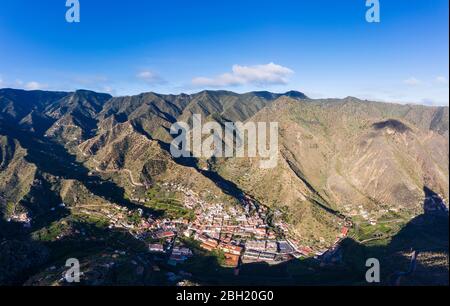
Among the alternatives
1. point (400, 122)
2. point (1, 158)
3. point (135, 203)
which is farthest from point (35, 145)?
point (400, 122)

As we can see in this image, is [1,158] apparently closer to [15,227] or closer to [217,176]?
[15,227]

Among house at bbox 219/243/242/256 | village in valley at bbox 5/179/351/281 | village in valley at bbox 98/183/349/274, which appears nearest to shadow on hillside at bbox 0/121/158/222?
village in valley at bbox 5/179/351/281

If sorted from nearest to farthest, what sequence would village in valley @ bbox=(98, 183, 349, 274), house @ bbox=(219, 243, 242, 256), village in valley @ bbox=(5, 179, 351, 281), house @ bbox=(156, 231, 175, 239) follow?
village in valley @ bbox=(5, 179, 351, 281)
village in valley @ bbox=(98, 183, 349, 274)
house @ bbox=(219, 243, 242, 256)
house @ bbox=(156, 231, 175, 239)

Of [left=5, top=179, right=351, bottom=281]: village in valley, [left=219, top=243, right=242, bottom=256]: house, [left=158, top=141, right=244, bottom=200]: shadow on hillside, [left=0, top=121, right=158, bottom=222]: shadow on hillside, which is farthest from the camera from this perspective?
[left=158, top=141, right=244, bottom=200]: shadow on hillside

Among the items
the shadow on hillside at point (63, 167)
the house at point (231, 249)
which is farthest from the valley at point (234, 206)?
the shadow on hillside at point (63, 167)

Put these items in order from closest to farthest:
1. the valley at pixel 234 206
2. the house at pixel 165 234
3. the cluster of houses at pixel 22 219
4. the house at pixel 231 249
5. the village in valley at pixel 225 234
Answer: the valley at pixel 234 206 < the village in valley at pixel 225 234 < the house at pixel 231 249 < the house at pixel 165 234 < the cluster of houses at pixel 22 219

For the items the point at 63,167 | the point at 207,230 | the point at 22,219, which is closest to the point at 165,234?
the point at 207,230

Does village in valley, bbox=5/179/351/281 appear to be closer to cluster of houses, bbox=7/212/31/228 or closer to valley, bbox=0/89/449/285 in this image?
cluster of houses, bbox=7/212/31/228

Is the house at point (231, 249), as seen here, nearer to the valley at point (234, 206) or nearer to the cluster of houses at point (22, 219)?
the valley at point (234, 206)

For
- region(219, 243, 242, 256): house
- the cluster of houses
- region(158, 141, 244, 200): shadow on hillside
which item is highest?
region(158, 141, 244, 200): shadow on hillside

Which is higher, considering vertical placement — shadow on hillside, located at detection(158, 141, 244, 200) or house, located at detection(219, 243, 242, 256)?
shadow on hillside, located at detection(158, 141, 244, 200)

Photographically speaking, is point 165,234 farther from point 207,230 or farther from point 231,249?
point 231,249
